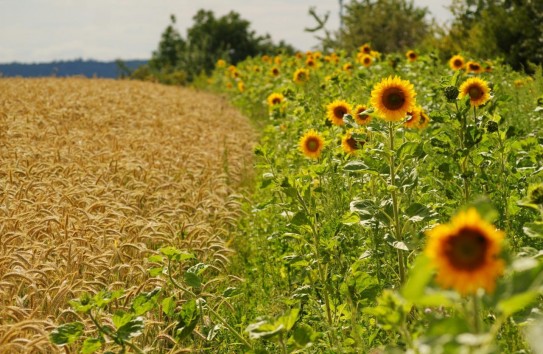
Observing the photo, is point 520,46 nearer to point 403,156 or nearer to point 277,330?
point 403,156

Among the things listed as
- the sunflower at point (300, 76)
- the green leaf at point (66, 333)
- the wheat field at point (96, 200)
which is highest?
the sunflower at point (300, 76)

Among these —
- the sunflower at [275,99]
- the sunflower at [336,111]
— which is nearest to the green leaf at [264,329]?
the sunflower at [336,111]

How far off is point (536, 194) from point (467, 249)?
1.11 meters

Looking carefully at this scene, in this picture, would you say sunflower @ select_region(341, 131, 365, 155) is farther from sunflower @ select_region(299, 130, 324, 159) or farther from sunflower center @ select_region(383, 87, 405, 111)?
sunflower center @ select_region(383, 87, 405, 111)

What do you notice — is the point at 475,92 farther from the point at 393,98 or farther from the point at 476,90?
the point at 393,98

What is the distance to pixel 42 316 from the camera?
11.6 ft

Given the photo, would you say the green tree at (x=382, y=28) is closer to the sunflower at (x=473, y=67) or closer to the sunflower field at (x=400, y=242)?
the sunflower at (x=473, y=67)

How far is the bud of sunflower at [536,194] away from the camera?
252 cm

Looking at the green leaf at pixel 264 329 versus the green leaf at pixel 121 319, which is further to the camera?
the green leaf at pixel 121 319

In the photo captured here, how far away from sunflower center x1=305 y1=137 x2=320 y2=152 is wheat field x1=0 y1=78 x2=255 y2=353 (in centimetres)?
94

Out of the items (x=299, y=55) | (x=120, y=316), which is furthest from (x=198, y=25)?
(x=120, y=316)

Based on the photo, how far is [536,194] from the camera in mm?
2527

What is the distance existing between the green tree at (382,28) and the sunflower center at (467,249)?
23.5 meters

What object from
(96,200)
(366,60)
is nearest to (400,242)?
(96,200)
